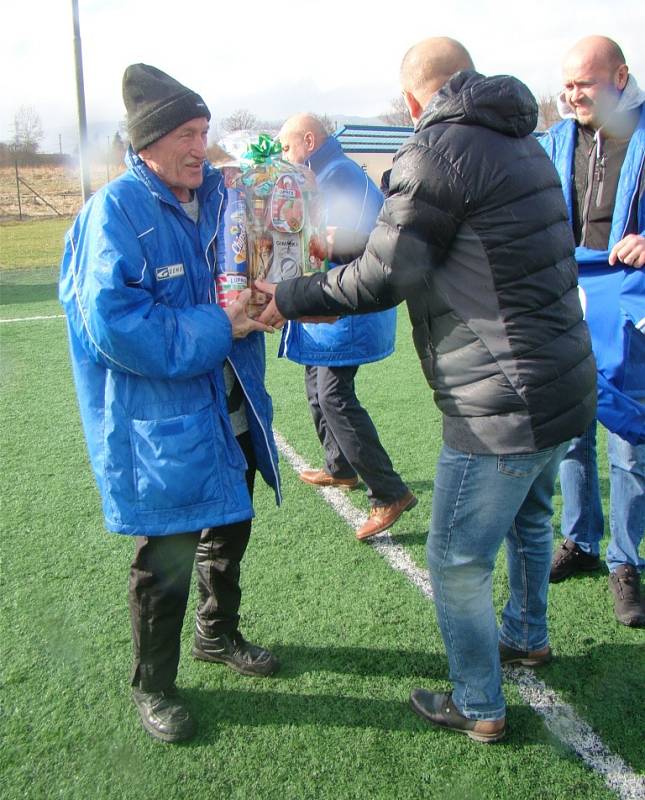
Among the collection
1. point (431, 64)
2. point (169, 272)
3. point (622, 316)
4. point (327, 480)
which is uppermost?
point (431, 64)

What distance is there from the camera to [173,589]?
8.13 feet

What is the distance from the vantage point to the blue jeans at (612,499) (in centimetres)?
320

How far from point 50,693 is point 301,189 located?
6.56 ft

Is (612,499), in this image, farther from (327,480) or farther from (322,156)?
(322,156)

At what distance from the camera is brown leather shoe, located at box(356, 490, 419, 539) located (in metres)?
3.86

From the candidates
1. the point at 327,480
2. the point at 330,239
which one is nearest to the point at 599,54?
the point at 330,239

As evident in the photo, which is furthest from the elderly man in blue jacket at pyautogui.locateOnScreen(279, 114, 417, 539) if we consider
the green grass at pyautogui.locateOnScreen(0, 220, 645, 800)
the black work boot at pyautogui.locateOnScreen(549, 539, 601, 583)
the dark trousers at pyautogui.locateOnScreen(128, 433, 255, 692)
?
the dark trousers at pyautogui.locateOnScreen(128, 433, 255, 692)

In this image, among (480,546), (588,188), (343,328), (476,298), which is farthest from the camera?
(343,328)

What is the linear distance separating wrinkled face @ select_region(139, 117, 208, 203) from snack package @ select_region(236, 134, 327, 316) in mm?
146

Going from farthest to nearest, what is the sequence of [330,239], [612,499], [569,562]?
[569,562] → [612,499] → [330,239]

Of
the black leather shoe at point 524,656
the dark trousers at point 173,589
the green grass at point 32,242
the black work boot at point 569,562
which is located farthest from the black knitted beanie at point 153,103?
the green grass at point 32,242

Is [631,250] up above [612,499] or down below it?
above

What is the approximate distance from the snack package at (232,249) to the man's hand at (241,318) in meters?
0.03

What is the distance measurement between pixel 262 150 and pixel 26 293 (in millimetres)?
10209
